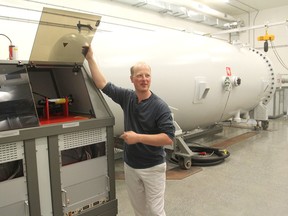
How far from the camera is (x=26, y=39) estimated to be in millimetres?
3730

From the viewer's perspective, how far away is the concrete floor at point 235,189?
2213 mm

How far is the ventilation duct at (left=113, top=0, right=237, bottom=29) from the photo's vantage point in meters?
5.06

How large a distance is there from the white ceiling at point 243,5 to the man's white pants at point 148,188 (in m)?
5.90

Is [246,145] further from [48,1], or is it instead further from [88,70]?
[48,1]

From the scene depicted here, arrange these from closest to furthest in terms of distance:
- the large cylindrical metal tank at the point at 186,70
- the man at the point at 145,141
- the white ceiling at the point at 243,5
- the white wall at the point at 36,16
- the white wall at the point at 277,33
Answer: the man at the point at 145,141
the large cylindrical metal tank at the point at 186,70
the white wall at the point at 36,16
the white ceiling at the point at 243,5
the white wall at the point at 277,33

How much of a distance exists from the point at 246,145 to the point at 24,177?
3.69m

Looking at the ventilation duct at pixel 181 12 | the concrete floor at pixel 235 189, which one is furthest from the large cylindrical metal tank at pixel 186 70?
the ventilation duct at pixel 181 12

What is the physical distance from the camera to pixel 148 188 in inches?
63.1

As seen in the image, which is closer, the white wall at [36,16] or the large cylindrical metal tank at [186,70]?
the large cylindrical metal tank at [186,70]

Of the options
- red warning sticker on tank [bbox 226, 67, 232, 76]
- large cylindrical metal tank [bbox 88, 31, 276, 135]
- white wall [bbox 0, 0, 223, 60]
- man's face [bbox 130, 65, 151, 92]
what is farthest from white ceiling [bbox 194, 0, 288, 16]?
man's face [bbox 130, 65, 151, 92]

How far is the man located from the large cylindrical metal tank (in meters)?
0.79

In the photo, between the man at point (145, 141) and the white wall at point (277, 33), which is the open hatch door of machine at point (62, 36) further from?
the white wall at point (277, 33)

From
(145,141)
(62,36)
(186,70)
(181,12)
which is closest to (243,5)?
(181,12)

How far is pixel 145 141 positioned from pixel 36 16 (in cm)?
313
